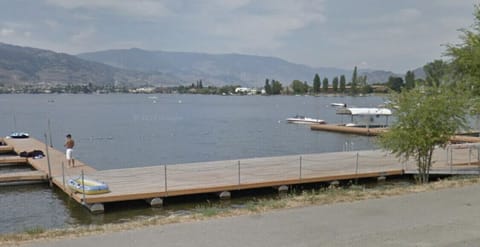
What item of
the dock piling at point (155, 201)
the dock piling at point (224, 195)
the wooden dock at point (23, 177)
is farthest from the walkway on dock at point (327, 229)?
the wooden dock at point (23, 177)

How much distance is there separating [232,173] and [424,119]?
9183 mm

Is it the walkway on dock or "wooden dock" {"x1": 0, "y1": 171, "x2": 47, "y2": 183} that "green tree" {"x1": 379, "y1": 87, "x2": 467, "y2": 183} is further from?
"wooden dock" {"x1": 0, "y1": 171, "x2": 47, "y2": 183}

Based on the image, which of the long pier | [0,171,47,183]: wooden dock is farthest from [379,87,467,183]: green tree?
[0,171,47,183]: wooden dock

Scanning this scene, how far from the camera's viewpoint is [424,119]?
2008 centimetres

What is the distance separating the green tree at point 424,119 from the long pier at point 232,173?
3997mm

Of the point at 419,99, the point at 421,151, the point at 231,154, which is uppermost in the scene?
the point at 419,99

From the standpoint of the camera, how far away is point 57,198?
2259 cm

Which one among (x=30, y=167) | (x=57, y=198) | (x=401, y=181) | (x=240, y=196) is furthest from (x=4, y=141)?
(x=401, y=181)

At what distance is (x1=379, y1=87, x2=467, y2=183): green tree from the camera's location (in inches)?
795

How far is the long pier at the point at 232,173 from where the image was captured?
1991 cm

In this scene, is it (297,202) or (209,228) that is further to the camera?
(297,202)

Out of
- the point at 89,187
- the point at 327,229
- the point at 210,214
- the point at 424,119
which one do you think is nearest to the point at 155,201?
the point at 89,187

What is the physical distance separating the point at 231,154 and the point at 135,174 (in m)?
20.5

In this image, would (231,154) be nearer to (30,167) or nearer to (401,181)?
(30,167)
